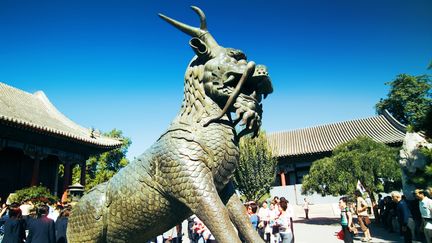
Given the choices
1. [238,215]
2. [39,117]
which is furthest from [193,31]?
[39,117]

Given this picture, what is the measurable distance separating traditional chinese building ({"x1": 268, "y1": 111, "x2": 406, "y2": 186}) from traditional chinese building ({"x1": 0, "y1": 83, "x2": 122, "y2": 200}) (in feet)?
46.1

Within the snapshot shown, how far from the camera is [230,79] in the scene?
7.59 ft

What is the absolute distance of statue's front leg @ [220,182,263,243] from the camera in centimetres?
221

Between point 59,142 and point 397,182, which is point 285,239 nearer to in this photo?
point 397,182

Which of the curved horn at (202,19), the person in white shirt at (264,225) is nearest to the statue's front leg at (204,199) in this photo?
the curved horn at (202,19)

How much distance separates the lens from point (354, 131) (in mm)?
25875

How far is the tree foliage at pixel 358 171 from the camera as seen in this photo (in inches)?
564

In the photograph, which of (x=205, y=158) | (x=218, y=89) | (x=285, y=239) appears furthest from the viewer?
(x=285, y=239)


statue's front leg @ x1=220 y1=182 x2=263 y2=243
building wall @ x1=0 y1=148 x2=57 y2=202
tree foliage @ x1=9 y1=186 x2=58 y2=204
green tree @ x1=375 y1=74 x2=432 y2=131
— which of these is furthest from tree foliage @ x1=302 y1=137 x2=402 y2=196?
green tree @ x1=375 y1=74 x2=432 y2=131

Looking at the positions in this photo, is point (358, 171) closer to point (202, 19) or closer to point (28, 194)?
point (202, 19)

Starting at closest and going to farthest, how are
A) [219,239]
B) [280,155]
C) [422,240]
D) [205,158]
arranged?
1. [219,239]
2. [205,158]
3. [422,240]
4. [280,155]

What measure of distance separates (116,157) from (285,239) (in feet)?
113

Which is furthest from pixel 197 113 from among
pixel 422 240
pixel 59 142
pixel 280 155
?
pixel 280 155

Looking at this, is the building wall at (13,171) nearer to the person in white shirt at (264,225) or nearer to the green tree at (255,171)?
the person in white shirt at (264,225)
